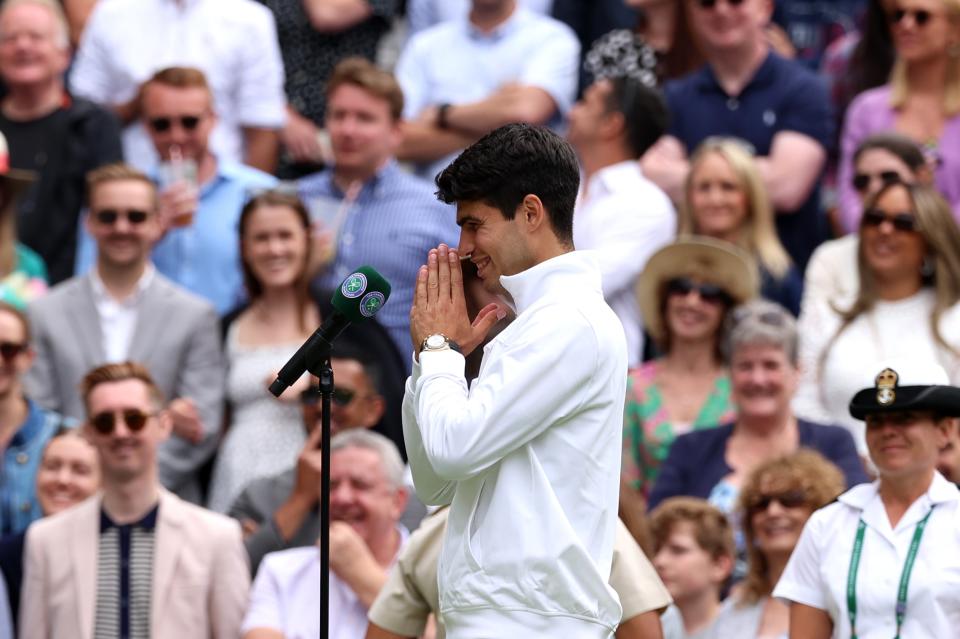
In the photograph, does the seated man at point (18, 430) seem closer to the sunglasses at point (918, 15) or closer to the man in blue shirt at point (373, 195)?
the man in blue shirt at point (373, 195)

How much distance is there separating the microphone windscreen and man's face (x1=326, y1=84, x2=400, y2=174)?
5.06 m

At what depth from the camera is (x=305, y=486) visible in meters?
7.91

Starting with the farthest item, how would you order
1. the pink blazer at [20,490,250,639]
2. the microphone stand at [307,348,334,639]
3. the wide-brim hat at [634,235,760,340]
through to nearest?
the wide-brim hat at [634,235,760,340] < the pink blazer at [20,490,250,639] < the microphone stand at [307,348,334,639]

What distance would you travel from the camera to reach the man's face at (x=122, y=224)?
941 centimetres

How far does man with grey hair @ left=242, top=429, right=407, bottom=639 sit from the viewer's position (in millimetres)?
7332

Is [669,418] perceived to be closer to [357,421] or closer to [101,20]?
[357,421]

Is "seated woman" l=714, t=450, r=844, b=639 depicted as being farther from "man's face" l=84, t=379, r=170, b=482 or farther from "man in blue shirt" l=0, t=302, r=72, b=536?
"man in blue shirt" l=0, t=302, r=72, b=536

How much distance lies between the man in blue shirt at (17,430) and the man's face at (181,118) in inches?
66.9

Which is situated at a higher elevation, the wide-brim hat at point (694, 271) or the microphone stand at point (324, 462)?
the wide-brim hat at point (694, 271)

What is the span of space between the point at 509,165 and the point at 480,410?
0.57m

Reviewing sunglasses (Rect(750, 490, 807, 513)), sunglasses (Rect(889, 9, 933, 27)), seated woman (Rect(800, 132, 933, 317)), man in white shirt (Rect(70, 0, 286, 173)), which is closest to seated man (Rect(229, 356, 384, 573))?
sunglasses (Rect(750, 490, 807, 513))

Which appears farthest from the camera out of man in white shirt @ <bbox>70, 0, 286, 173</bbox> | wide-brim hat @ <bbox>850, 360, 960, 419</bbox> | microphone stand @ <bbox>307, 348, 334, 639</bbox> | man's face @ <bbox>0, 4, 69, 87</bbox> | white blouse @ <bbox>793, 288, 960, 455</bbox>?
man in white shirt @ <bbox>70, 0, 286, 173</bbox>

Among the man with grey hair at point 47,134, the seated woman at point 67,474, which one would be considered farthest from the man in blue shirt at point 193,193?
the seated woman at point 67,474

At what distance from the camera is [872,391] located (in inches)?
239
